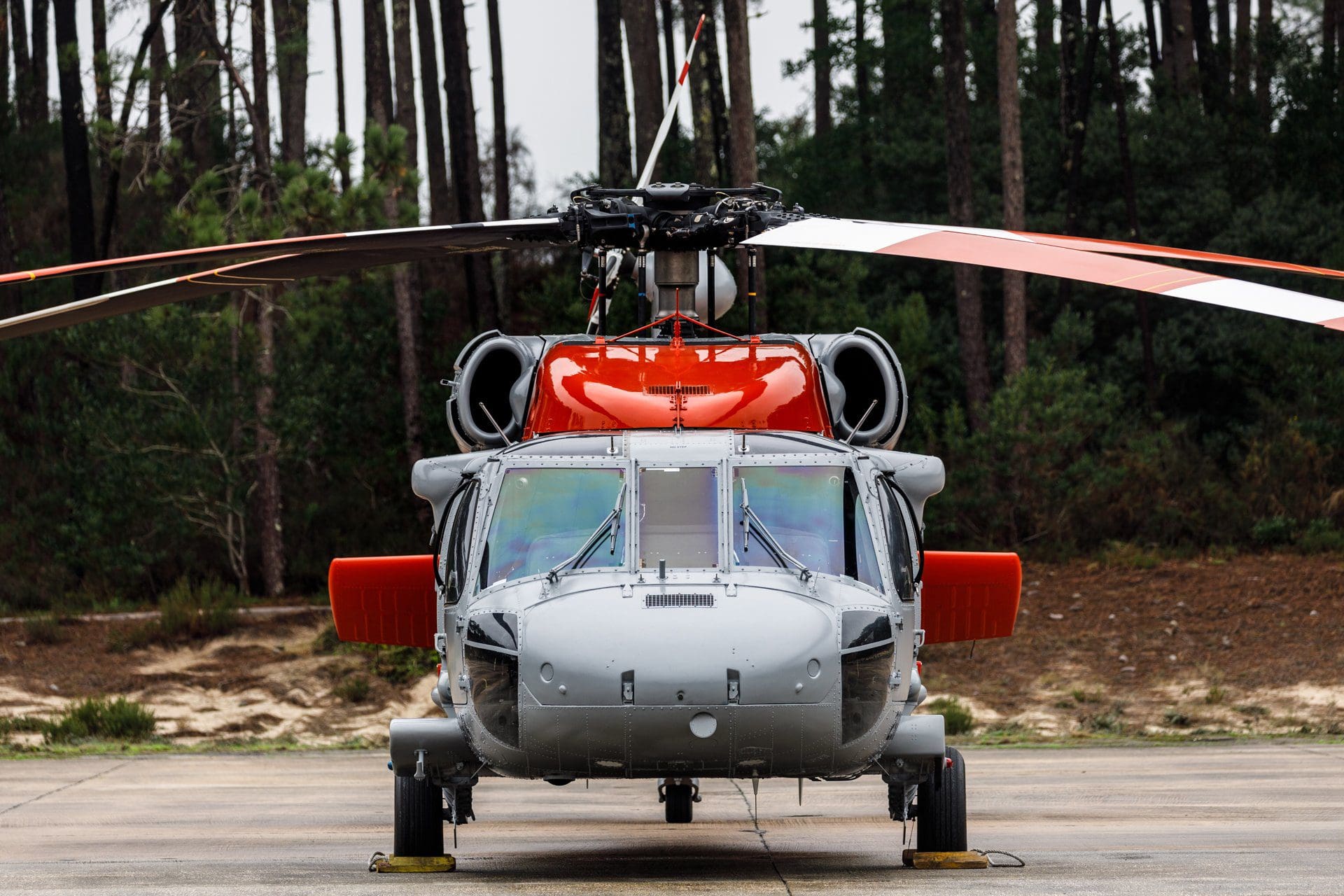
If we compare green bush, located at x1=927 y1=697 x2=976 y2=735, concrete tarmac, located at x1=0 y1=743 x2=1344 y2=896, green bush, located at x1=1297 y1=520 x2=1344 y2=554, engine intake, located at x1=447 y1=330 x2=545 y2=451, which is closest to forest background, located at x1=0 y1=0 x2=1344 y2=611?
green bush, located at x1=1297 y1=520 x2=1344 y2=554

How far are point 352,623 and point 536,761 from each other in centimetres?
225

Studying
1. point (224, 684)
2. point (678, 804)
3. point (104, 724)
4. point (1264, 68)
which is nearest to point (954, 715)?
point (678, 804)

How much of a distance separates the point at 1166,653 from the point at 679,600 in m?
14.8

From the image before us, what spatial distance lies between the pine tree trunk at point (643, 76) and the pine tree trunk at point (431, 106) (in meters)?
4.23

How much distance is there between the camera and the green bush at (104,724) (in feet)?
59.2

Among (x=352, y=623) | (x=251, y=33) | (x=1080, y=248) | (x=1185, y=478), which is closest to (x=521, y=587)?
(x=352, y=623)

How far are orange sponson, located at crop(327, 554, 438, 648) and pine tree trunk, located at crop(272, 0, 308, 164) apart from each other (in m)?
22.4

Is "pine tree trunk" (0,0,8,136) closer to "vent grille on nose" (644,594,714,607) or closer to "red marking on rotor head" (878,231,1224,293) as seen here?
"red marking on rotor head" (878,231,1224,293)

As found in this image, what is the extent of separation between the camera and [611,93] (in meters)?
28.5

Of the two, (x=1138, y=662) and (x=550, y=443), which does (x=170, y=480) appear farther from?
(x=550, y=443)

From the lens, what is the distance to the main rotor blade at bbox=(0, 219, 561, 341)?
7.60 m

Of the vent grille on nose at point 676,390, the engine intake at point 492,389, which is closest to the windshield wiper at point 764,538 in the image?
the vent grille on nose at point 676,390

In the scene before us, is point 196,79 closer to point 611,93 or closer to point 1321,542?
point 611,93

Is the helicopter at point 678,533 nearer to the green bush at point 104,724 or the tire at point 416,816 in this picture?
the tire at point 416,816
